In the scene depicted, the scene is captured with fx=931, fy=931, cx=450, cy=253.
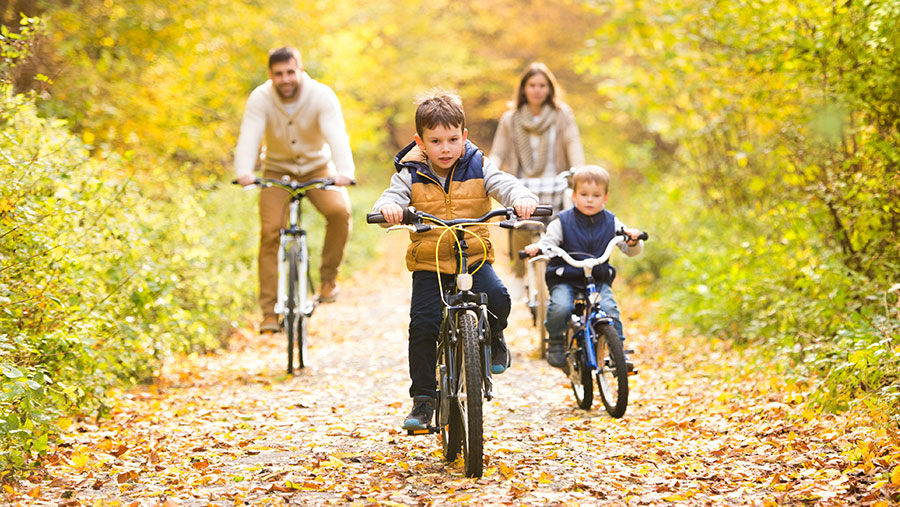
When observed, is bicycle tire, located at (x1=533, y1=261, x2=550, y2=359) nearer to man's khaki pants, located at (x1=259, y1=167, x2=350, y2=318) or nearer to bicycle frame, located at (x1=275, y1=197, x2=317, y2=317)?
man's khaki pants, located at (x1=259, y1=167, x2=350, y2=318)

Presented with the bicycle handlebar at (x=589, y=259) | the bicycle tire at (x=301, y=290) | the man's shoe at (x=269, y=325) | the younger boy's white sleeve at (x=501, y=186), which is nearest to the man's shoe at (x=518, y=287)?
the bicycle tire at (x=301, y=290)

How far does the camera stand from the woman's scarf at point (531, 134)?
833cm

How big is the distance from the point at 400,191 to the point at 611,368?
1.96 meters

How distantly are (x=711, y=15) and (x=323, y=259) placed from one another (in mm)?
4126

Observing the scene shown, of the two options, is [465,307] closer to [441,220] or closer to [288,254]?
[441,220]

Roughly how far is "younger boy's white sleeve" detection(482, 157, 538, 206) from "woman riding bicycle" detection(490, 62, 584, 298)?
11.1 feet

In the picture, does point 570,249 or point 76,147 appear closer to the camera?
point 570,249

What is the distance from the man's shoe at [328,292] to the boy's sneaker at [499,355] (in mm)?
3657

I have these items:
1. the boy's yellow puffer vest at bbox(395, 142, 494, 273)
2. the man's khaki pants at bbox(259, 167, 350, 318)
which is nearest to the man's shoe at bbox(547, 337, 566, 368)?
the boy's yellow puffer vest at bbox(395, 142, 494, 273)

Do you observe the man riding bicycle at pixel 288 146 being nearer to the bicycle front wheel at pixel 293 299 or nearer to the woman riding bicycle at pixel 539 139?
the bicycle front wheel at pixel 293 299

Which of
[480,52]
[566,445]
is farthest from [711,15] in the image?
[480,52]

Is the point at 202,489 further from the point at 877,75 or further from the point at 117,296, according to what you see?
the point at 877,75

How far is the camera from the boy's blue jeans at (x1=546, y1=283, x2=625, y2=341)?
6090mm

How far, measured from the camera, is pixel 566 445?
523 centimetres
